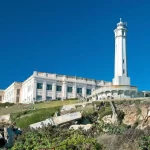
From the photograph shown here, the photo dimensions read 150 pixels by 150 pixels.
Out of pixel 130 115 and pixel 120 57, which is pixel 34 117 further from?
pixel 120 57

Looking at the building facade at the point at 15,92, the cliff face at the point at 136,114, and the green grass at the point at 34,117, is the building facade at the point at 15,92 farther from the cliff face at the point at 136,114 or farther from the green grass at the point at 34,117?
the cliff face at the point at 136,114

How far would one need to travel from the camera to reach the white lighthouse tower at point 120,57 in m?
68.4

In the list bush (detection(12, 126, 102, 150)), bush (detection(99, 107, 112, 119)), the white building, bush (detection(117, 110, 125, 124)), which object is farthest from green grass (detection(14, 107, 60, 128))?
the white building

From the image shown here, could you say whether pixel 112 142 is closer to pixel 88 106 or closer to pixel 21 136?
pixel 21 136

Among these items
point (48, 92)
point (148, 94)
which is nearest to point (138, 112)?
point (148, 94)

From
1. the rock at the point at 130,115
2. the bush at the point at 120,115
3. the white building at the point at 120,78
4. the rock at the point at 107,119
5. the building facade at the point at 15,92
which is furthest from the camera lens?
the building facade at the point at 15,92

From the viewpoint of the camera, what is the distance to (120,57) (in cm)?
7031

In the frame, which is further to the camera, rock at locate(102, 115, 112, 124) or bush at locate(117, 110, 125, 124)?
bush at locate(117, 110, 125, 124)

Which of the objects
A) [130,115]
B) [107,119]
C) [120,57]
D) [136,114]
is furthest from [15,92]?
[136,114]

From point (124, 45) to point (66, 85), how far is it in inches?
694

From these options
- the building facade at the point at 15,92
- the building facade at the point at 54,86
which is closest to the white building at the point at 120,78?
the building facade at the point at 54,86

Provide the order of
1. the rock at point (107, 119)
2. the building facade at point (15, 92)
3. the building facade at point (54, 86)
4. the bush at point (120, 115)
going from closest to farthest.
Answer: the rock at point (107, 119) < the bush at point (120, 115) < the building facade at point (54, 86) < the building facade at point (15, 92)

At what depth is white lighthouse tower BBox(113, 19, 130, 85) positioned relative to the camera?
2695 inches

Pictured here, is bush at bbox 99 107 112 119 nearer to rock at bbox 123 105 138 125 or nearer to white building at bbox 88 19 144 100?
rock at bbox 123 105 138 125
